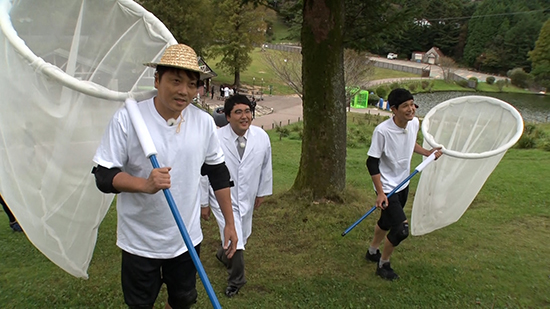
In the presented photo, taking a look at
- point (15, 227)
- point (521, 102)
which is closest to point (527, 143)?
point (15, 227)

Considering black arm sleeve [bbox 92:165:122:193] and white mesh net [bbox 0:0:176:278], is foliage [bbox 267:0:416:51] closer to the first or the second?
white mesh net [bbox 0:0:176:278]

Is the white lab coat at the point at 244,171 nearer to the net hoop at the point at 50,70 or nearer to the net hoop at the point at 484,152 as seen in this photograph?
the net hoop at the point at 50,70

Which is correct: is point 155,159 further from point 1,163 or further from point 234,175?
point 234,175

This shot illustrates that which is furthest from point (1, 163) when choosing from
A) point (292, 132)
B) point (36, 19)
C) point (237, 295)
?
point (292, 132)

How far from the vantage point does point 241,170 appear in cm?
386

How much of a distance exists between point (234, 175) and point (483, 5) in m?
78.8

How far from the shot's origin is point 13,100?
2.27m

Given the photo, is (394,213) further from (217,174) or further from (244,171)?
(217,174)

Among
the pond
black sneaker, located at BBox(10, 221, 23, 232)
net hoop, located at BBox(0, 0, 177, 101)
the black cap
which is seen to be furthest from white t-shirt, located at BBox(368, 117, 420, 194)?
the pond

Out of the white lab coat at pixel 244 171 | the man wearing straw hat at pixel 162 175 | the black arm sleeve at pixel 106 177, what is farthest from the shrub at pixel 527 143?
the black arm sleeve at pixel 106 177

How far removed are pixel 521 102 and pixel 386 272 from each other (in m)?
44.9

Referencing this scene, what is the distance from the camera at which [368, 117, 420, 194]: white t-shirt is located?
3.91 metres

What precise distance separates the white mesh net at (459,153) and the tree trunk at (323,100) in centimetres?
156

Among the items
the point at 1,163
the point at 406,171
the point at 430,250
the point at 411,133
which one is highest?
the point at 1,163
